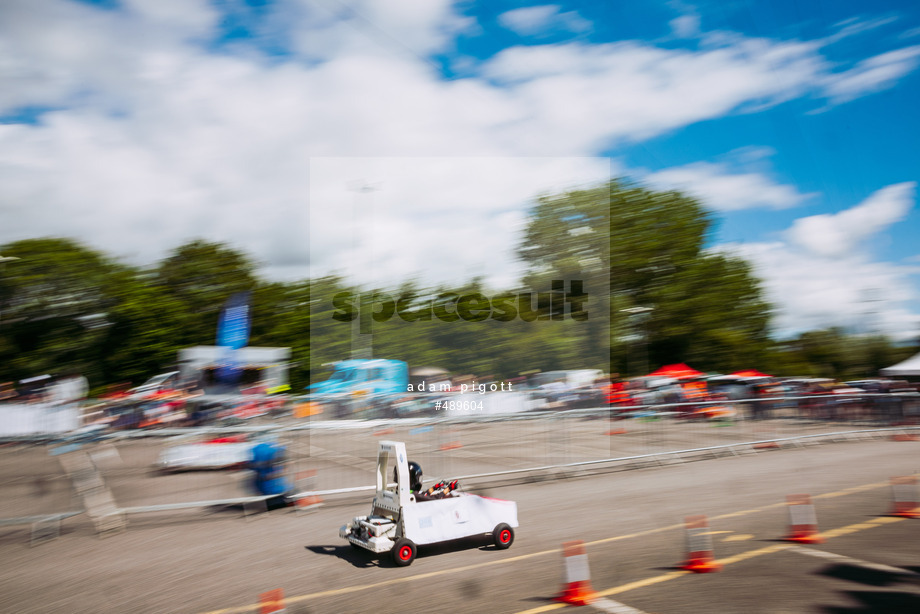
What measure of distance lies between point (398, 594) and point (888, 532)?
24.7ft

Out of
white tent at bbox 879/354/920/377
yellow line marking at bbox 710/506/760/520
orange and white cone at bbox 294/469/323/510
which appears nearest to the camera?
yellow line marking at bbox 710/506/760/520

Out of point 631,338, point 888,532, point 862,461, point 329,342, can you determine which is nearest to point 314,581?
point 888,532

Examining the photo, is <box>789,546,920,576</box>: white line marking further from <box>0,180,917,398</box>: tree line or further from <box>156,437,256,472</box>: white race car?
<box>0,180,917,398</box>: tree line

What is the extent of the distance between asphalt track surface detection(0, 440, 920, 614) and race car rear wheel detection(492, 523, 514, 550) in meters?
0.15

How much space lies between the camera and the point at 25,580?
26.7ft

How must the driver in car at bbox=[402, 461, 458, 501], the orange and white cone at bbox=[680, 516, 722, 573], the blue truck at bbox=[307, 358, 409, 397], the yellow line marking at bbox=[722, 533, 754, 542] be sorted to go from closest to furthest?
the orange and white cone at bbox=[680, 516, 722, 573] < the driver in car at bbox=[402, 461, 458, 501] < the yellow line marking at bbox=[722, 533, 754, 542] < the blue truck at bbox=[307, 358, 409, 397]

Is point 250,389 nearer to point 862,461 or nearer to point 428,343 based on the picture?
point 428,343

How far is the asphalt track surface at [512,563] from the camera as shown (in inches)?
280

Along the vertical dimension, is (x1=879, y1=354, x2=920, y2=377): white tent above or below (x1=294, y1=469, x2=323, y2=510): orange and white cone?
above

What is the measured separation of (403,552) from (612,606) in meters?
2.81

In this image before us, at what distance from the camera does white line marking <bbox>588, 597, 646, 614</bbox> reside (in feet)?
22.2

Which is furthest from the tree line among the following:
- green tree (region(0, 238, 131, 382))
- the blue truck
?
the blue truck

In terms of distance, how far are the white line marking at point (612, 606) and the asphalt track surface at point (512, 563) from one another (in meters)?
0.02

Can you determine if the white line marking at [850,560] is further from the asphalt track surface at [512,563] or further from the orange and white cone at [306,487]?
the orange and white cone at [306,487]
